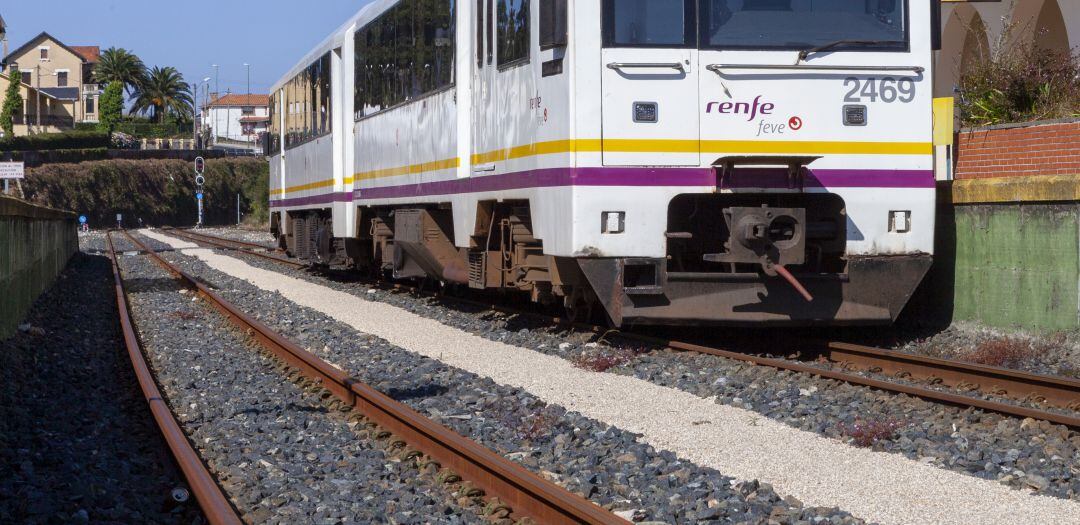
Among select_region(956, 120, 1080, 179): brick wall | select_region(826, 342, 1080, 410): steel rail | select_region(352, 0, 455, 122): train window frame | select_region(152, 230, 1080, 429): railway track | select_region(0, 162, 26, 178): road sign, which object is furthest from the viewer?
select_region(0, 162, 26, 178): road sign

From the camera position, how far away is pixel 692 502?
17.5 feet

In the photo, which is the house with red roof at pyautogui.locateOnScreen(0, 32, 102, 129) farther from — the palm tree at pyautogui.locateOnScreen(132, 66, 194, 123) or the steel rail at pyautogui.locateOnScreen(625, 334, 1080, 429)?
the steel rail at pyautogui.locateOnScreen(625, 334, 1080, 429)

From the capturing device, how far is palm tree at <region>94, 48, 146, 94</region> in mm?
106062

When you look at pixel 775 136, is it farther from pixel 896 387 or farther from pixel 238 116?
pixel 238 116

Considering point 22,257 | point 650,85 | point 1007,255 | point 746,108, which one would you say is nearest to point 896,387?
point 746,108

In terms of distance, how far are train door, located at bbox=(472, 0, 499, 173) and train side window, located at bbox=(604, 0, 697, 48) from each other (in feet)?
6.31

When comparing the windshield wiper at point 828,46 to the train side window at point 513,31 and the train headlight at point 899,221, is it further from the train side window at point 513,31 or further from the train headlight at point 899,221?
the train side window at point 513,31

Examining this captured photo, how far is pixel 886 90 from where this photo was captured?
9.37 meters

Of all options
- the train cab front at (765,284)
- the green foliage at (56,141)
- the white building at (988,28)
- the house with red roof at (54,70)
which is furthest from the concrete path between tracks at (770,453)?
the house with red roof at (54,70)

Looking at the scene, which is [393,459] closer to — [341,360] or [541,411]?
[541,411]

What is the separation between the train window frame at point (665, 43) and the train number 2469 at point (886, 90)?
4.18 feet

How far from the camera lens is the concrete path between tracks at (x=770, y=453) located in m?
5.32

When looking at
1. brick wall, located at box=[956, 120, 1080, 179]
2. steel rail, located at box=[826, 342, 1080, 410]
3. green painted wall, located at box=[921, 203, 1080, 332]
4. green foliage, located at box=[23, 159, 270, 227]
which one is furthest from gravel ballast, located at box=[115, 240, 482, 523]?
green foliage, located at box=[23, 159, 270, 227]

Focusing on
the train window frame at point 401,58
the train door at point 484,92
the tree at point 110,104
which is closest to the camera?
the train door at point 484,92
